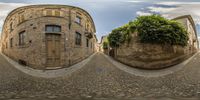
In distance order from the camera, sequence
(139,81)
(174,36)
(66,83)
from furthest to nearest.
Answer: (174,36) → (139,81) → (66,83)

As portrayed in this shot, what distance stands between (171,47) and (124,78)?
3290mm

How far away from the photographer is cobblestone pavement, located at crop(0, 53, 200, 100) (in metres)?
3.80

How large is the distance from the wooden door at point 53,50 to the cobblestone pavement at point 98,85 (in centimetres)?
43

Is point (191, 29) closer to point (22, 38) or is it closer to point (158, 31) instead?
point (158, 31)

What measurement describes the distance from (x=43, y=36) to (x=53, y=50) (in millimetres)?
344

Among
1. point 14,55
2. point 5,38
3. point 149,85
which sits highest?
point 5,38

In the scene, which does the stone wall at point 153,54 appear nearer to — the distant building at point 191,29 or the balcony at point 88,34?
the distant building at point 191,29

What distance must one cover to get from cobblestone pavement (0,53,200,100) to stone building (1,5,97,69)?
43cm

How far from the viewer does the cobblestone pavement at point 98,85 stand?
3799mm

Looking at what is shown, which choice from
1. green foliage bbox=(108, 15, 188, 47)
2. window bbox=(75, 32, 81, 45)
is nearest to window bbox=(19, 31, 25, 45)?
window bbox=(75, 32, 81, 45)

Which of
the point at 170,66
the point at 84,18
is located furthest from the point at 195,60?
the point at 84,18

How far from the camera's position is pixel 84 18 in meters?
4.46

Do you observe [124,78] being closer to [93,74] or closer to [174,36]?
[93,74]

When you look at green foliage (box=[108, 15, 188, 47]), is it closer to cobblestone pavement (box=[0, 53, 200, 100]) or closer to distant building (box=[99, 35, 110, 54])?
cobblestone pavement (box=[0, 53, 200, 100])
